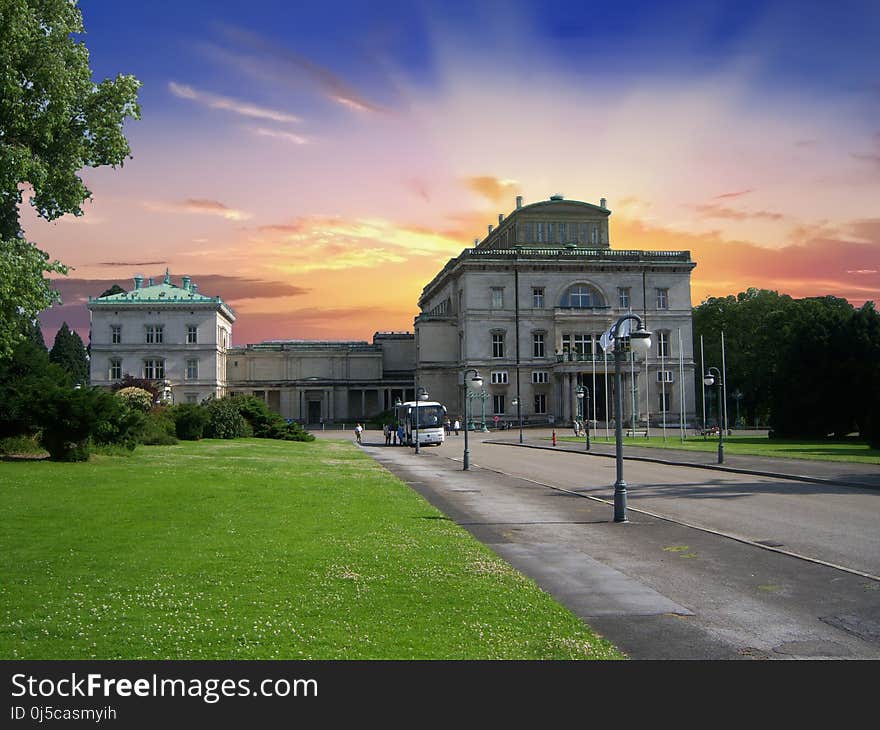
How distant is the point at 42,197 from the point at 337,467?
605 inches

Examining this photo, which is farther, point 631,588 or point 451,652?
point 631,588

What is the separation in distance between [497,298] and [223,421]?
52.1 m

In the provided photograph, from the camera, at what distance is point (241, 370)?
404 ft

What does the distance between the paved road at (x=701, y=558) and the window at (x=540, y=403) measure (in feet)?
242

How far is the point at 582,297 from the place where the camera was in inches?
4112

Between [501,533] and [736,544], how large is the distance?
14.5 feet

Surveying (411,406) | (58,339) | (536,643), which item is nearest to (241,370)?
(58,339)

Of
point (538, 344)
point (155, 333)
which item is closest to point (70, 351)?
point (155, 333)

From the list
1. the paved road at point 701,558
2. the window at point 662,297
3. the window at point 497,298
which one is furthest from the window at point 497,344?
the paved road at point 701,558

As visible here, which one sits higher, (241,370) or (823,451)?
(241,370)

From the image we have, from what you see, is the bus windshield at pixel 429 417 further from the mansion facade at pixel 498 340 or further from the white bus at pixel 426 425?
the mansion facade at pixel 498 340
